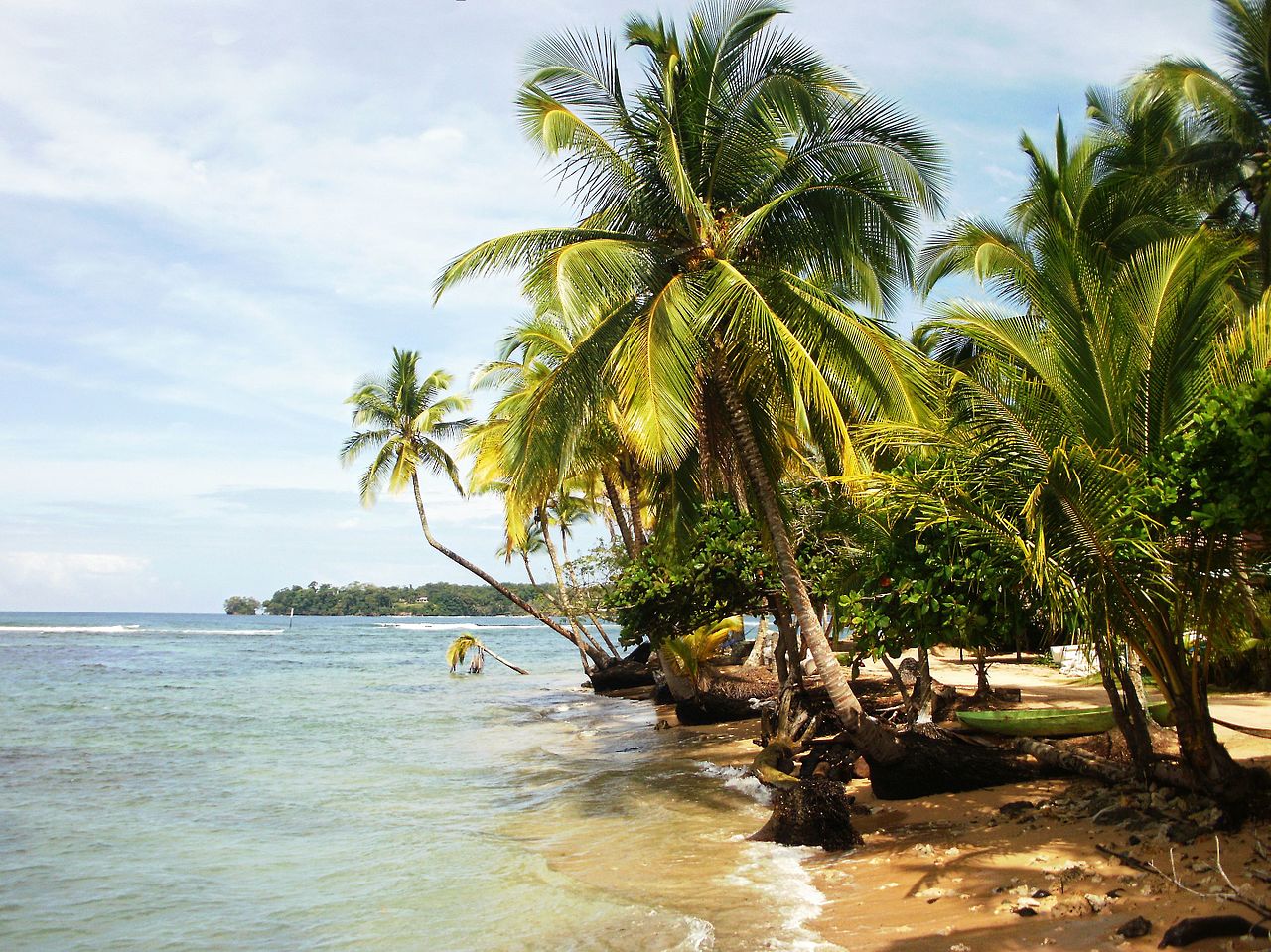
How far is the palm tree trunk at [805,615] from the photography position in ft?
28.9

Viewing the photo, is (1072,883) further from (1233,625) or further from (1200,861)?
(1233,625)

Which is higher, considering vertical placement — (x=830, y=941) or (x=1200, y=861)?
(x=1200, y=861)

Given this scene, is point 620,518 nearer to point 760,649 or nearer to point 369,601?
point 760,649

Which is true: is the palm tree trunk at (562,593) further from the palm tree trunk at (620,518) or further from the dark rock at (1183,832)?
the dark rock at (1183,832)

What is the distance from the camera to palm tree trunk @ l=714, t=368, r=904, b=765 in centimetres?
882

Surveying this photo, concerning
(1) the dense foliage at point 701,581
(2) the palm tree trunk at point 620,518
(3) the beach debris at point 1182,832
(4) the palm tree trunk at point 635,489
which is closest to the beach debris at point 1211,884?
(3) the beach debris at point 1182,832

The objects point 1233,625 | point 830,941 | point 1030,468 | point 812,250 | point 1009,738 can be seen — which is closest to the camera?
point 830,941

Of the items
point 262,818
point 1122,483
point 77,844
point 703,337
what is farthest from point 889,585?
point 77,844

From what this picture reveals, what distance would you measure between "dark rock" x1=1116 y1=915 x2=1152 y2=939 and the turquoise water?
179 centimetres

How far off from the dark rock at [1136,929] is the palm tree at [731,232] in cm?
448

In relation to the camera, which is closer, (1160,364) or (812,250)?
(1160,364)

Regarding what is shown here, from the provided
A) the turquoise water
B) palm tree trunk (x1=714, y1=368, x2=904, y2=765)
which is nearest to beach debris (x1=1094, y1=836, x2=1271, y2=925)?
the turquoise water

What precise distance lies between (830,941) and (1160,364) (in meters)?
4.50

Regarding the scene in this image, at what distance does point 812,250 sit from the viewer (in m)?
10.5
